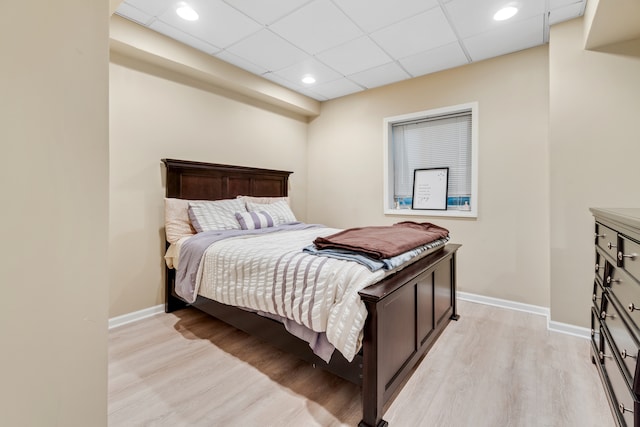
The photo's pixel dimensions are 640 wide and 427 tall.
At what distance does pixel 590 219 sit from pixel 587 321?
2.79ft

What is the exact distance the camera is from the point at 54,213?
740 mm

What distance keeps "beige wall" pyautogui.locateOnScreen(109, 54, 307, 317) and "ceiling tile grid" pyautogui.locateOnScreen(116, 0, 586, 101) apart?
46cm

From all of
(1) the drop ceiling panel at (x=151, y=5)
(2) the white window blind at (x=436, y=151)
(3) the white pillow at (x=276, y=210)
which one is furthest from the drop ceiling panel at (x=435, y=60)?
(1) the drop ceiling panel at (x=151, y=5)

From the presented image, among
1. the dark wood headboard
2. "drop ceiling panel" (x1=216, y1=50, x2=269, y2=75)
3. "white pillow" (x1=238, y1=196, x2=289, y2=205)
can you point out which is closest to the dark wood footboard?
"white pillow" (x1=238, y1=196, x2=289, y2=205)

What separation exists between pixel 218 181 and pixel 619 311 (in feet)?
11.3

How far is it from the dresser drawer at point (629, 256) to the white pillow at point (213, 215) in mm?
2881

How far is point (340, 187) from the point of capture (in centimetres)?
445

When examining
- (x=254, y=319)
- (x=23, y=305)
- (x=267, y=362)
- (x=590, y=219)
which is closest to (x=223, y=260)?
(x=254, y=319)

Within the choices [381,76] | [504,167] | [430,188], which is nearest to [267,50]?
[381,76]

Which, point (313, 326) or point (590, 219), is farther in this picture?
point (590, 219)

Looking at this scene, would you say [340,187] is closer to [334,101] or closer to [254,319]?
[334,101]

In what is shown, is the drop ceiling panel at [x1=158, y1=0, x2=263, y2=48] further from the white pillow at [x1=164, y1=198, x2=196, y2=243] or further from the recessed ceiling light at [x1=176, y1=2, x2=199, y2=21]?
the white pillow at [x1=164, y1=198, x2=196, y2=243]

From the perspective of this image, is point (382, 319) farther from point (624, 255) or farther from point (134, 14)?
point (134, 14)

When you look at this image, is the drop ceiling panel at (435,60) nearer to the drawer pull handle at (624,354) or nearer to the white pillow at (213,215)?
the white pillow at (213,215)
